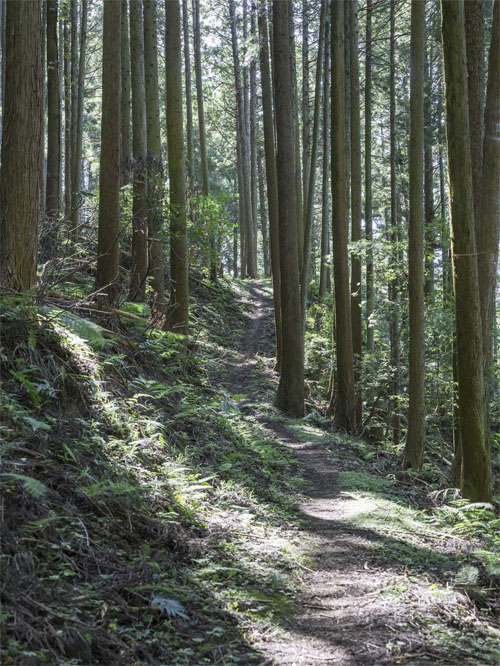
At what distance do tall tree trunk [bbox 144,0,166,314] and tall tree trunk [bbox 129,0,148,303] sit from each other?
0.15m

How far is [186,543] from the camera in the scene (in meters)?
3.97

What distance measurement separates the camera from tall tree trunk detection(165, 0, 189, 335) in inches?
450

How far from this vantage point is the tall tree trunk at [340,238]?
1184 centimetres

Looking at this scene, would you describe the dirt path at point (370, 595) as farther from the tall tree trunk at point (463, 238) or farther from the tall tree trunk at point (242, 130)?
the tall tree trunk at point (242, 130)

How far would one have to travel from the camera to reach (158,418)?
21.7 ft

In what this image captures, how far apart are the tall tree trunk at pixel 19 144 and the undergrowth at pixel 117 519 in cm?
52

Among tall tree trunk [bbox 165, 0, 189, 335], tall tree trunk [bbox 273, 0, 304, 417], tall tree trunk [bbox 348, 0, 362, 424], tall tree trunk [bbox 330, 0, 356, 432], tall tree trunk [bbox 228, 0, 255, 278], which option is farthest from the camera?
tall tree trunk [bbox 228, 0, 255, 278]

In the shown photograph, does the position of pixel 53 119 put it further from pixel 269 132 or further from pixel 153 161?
pixel 269 132

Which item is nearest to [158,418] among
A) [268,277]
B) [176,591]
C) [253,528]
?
[253,528]

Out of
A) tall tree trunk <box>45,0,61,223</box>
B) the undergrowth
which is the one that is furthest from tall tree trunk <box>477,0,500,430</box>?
tall tree trunk <box>45,0,61,223</box>

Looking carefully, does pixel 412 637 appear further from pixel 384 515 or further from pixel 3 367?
pixel 3 367

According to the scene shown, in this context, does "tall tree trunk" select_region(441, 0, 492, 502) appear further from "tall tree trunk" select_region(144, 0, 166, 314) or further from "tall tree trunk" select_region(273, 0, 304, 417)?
"tall tree trunk" select_region(144, 0, 166, 314)

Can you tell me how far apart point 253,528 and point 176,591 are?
65.9 inches

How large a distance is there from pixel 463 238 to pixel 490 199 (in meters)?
1.72
